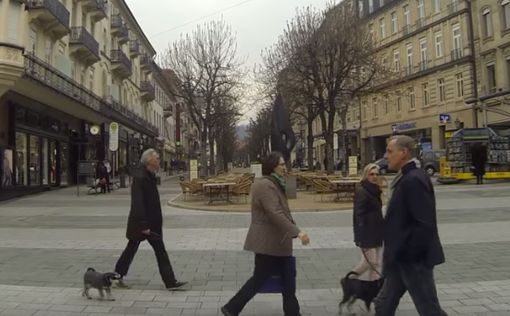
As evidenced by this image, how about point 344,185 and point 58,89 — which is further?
point 58,89

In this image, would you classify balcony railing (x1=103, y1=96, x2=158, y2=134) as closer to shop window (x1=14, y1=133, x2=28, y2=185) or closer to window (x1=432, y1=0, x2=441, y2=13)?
shop window (x1=14, y1=133, x2=28, y2=185)

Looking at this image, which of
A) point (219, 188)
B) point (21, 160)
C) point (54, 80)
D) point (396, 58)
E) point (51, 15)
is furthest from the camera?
point (396, 58)

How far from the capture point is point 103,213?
1639 centimetres

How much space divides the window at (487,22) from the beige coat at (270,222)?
41.5 metres

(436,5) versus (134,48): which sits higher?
(436,5)

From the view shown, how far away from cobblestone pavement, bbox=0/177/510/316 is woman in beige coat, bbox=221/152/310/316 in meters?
0.70

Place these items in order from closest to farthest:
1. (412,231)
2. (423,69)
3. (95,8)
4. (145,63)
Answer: (412,231)
(95,8)
(423,69)
(145,63)

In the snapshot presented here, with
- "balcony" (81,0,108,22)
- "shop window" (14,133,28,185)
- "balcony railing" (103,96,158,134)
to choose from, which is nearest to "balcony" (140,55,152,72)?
"balcony railing" (103,96,158,134)

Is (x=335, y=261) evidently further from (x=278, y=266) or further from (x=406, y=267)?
(x=406, y=267)

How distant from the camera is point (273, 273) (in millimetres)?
5078

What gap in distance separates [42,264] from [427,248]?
6.51 metres

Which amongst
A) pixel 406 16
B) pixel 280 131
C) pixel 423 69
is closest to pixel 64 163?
pixel 280 131

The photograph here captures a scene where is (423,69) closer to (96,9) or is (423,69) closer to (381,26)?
(381,26)

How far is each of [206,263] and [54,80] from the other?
65.0ft
